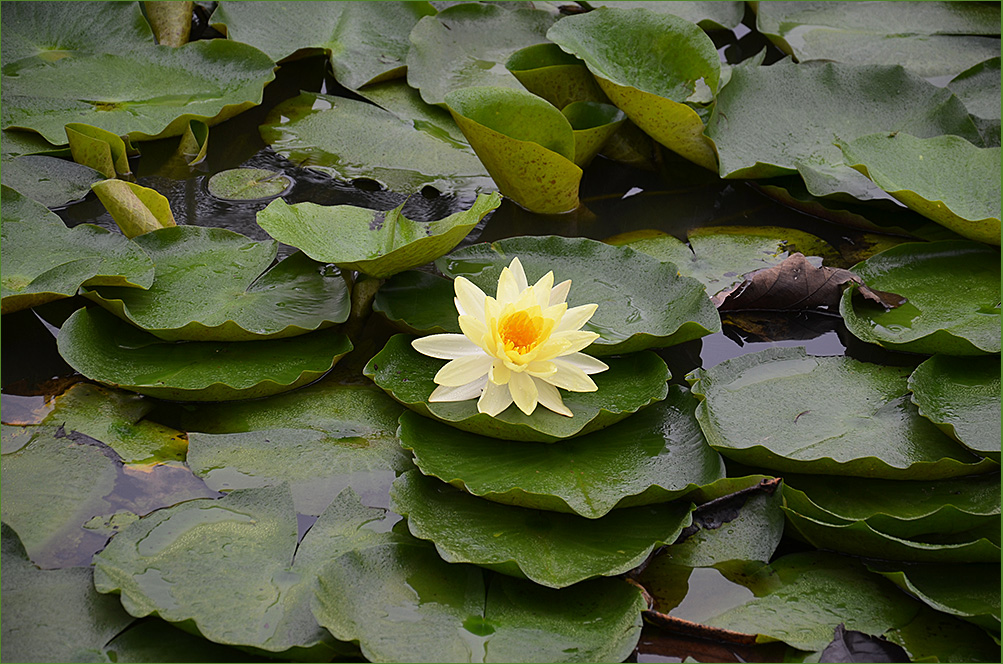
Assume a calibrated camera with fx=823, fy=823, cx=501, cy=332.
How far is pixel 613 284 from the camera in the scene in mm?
1842

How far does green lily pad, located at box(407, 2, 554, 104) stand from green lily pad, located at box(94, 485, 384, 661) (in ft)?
4.95

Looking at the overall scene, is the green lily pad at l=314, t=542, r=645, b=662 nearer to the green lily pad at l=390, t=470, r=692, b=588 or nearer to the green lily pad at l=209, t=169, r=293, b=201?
the green lily pad at l=390, t=470, r=692, b=588

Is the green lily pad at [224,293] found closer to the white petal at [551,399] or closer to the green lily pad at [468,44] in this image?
the white petal at [551,399]

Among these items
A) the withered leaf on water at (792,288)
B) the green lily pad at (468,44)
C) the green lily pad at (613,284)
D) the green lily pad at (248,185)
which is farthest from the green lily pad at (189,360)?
the green lily pad at (468,44)

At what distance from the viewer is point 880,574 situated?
55.2 inches

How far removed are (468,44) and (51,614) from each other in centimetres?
215

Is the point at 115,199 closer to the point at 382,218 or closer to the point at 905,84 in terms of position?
the point at 382,218

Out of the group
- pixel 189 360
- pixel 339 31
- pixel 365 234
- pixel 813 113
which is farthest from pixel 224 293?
pixel 813 113

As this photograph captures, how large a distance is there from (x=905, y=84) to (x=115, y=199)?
7.28ft

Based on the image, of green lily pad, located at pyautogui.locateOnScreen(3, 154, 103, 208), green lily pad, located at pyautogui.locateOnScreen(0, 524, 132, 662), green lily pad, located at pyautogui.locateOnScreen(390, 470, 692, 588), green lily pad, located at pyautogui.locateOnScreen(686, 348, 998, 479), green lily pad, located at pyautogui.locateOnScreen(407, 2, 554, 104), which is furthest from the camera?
green lily pad, located at pyautogui.locateOnScreen(407, 2, 554, 104)

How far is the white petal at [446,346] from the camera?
159 cm

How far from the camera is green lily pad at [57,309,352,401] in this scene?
64.0 inches

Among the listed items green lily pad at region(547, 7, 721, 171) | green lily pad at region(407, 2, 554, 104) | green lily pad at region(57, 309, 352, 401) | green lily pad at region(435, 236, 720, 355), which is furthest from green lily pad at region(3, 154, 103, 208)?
green lily pad at region(547, 7, 721, 171)

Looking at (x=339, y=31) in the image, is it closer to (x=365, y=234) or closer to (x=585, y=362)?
(x=365, y=234)
